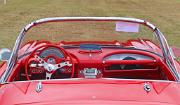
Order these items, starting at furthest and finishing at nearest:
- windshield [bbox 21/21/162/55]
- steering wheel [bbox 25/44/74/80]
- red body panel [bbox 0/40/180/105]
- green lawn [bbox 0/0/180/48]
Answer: green lawn [bbox 0/0/180/48]
windshield [bbox 21/21/162/55]
steering wheel [bbox 25/44/74/80]
red body panel [bbox 0/40/180/105]

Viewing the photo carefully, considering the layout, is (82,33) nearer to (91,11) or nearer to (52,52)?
(91,11)

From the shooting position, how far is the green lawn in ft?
45.8

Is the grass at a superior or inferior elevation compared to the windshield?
superior

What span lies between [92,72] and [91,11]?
44.2ft

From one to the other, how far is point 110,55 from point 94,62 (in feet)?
0.60

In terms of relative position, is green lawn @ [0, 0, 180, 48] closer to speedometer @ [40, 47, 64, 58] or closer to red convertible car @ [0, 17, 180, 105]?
red convertible car @ [0, 17, 180, 105]

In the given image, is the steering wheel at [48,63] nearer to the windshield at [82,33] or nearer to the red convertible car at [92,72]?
the red convertible car at [92,72]

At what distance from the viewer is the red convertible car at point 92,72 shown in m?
3.28

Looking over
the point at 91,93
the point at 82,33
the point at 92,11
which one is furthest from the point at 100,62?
the point at 92,11

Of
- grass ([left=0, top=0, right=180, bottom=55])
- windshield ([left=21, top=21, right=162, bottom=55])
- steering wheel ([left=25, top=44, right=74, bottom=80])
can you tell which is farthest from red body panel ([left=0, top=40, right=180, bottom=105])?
grass ([left=0, top=0, right=180, bottom=55])

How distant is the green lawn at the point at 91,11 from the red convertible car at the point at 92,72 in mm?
7182

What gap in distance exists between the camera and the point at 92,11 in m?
17.5

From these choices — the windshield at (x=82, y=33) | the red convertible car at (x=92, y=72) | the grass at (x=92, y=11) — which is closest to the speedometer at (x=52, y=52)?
the red convertible car at (x=92, y=72)

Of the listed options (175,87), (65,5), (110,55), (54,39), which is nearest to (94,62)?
(110,55)
